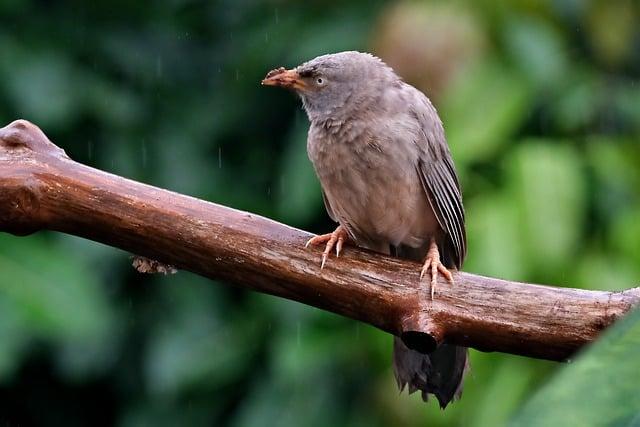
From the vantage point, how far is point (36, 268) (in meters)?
3.92

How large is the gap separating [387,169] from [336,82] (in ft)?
1.08

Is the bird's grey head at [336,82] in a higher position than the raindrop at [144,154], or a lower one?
higher

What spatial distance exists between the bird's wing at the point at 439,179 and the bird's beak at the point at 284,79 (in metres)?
0.35

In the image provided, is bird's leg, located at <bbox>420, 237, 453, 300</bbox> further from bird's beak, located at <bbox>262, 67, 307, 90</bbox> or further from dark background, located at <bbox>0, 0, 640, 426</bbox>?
dark background, located at <bbox>0, 0, 640, 426</bbox>

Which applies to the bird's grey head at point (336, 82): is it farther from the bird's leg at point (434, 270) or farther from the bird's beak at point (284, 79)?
the bird's leg at point (434, 270)

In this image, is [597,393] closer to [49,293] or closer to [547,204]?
[547,204]

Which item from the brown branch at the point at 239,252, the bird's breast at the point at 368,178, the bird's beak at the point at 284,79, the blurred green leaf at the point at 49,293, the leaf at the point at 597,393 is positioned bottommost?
the blurred green leaf at the point at 49,293

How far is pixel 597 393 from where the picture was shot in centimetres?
45

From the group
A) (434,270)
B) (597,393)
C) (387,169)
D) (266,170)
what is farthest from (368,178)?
(597,393)

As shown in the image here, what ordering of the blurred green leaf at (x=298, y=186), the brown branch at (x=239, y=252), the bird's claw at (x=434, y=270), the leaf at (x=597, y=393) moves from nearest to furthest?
the leaf at (x=597, y=393) → the brown branch at (x=239, y=252) → the bird's claw at (x=434, y=270) → the blurred green leaf at (x=298, y=186)

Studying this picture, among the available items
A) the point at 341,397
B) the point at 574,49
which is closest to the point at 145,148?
the point at 341,397

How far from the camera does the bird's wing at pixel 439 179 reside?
2.83 m

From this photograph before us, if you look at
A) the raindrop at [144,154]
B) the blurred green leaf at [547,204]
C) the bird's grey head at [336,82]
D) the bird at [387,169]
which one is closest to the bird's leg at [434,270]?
the bird at [387,169]

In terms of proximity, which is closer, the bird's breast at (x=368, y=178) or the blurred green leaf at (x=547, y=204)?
the bird's breast at (x=368, y=178)
